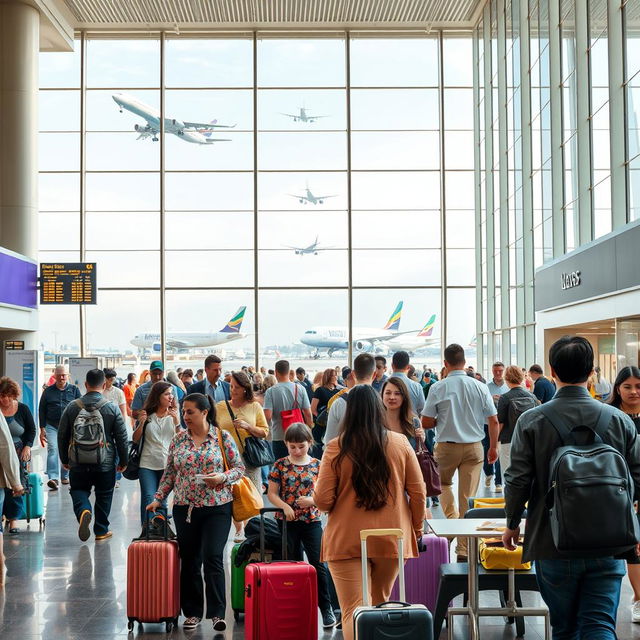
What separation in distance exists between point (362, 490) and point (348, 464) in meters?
0.14

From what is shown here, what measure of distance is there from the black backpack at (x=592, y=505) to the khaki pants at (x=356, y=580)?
1.15 meters

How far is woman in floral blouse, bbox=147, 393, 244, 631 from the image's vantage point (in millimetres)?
5477

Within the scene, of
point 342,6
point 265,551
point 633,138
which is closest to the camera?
point 265,551

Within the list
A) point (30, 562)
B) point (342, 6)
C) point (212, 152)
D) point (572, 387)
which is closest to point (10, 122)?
point (212, 152)

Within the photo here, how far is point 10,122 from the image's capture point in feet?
59.2

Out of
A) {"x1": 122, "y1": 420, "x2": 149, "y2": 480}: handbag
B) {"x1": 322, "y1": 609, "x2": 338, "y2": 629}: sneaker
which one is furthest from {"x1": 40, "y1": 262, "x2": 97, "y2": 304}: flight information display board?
{"x1": 322, "y1": 609, "x2": 338, "y2": 629}: sneaker

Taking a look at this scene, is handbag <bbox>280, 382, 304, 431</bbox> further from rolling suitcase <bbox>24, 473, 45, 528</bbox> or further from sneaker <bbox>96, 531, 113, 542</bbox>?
rolling suitcase <bbox>24, 473, 45, 528</bbox>

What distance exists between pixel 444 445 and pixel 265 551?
233 centimetres

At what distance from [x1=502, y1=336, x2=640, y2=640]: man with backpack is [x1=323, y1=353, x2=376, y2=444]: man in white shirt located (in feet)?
6.52

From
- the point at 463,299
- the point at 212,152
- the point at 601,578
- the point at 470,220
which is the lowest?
the point at 601,578

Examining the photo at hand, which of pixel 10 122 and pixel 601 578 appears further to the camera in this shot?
pixel 10 122

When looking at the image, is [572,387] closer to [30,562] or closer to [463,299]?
[30,562]

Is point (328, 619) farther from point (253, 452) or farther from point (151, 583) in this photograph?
point (253, 452)

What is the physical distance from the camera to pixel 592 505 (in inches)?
126
